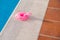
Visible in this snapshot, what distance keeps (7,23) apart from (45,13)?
0.50 metres

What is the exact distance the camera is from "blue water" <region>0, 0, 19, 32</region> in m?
1.60

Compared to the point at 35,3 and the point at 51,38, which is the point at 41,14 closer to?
the point at 35,3

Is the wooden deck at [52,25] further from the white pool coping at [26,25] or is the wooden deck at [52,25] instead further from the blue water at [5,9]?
the blue water at [5,9]

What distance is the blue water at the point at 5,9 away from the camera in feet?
5.26

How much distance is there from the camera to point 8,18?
1.61 metres

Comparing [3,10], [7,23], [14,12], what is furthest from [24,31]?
[3,10]

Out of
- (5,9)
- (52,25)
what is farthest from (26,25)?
(5,9)

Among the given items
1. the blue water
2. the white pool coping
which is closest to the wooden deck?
the white pool coping

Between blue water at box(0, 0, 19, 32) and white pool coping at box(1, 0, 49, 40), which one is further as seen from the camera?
blue water at box(0, 0, 19, 32)

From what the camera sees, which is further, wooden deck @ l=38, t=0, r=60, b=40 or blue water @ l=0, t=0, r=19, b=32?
blue water @ l=0, t=0, r=19, b=32

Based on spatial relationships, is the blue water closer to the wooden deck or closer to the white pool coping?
the white pool coping

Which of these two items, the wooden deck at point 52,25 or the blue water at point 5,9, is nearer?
the wooden deck at point 52,25

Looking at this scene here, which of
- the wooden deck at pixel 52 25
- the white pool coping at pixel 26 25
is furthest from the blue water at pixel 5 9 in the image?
the wooden deck at pixel 52 25

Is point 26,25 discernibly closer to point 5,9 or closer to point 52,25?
point 52,25
